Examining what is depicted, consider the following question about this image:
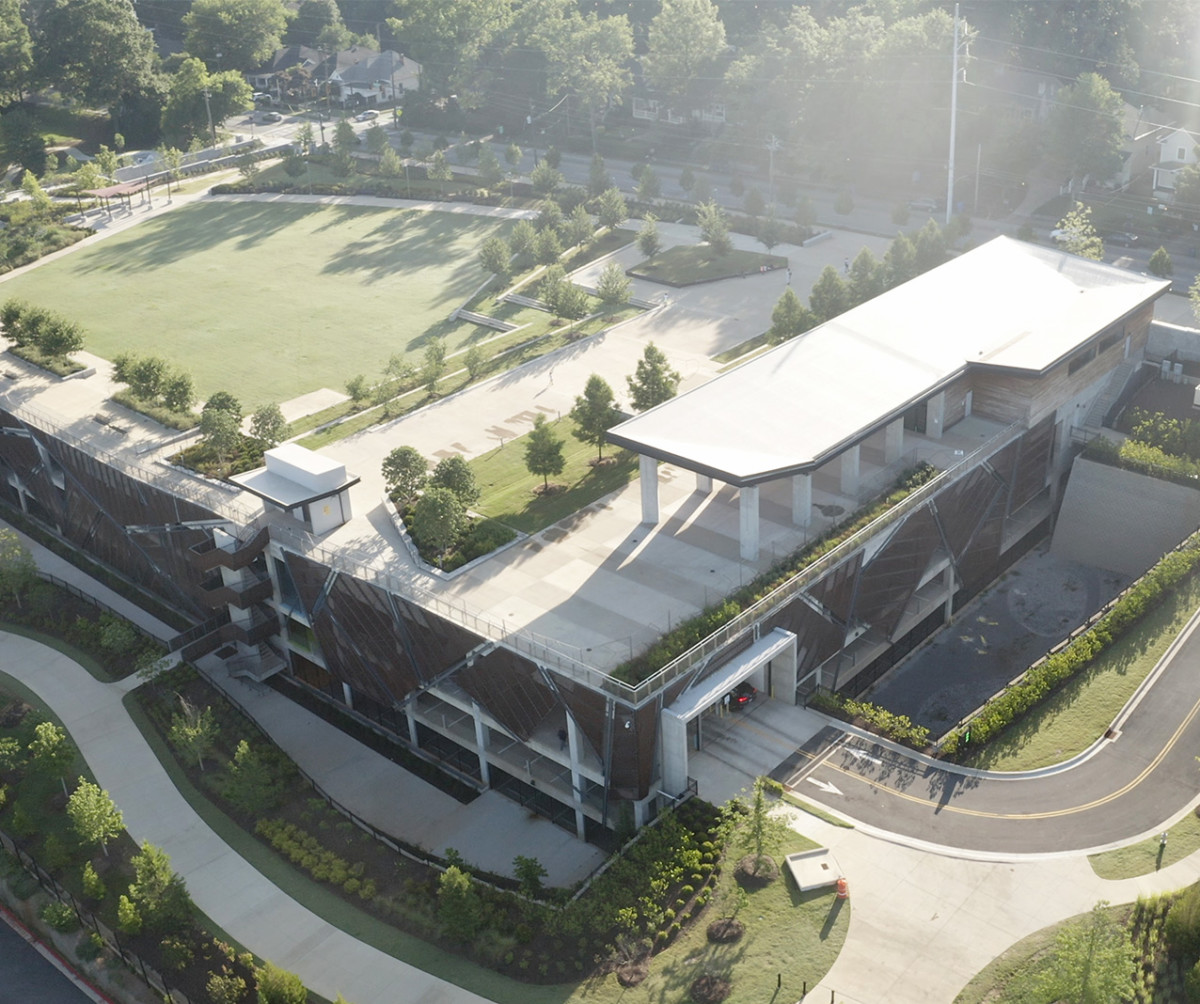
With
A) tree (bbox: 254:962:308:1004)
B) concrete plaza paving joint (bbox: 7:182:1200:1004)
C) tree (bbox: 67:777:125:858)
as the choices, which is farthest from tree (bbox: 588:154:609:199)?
tree (bbox: 254:962:308:1004)

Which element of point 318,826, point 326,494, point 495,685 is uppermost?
point 326,494

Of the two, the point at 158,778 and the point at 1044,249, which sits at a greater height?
the point at 1044,249

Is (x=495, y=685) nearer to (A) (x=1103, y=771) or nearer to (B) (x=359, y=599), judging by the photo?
(B) (x=359, y=599)

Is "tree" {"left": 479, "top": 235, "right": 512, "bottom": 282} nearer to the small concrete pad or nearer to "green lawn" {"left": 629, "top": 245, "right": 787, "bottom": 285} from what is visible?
"green lawn" {"left": 629, "top": 245, "right": 787, "bottom": 285}

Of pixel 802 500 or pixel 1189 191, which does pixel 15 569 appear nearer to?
pixel 802 500

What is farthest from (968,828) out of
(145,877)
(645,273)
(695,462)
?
(645,273)

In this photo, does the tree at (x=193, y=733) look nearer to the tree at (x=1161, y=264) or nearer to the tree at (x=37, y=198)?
the tree at (x=1161, y=264)

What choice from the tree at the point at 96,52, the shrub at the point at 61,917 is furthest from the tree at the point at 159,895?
the tree at the point at 96,52
